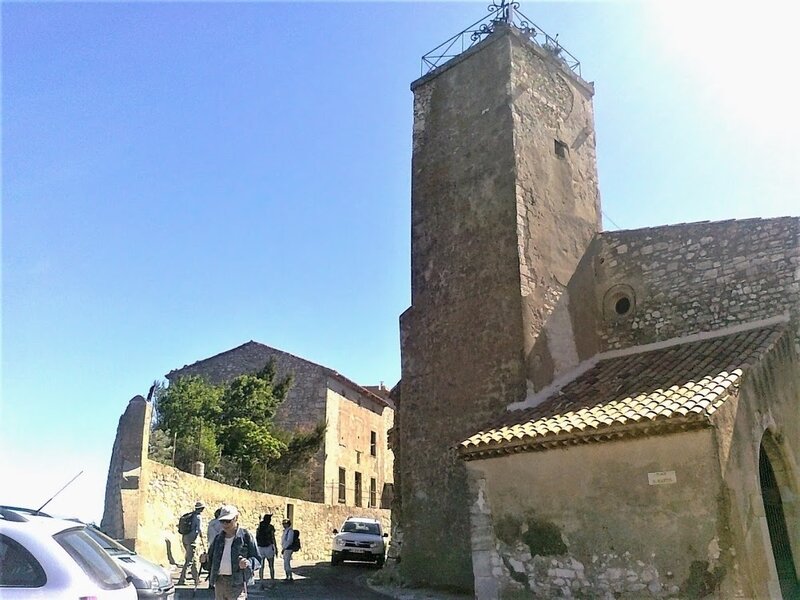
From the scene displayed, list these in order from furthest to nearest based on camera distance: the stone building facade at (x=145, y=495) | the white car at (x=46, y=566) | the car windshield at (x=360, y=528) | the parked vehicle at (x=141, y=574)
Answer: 1. the car windshield at (x=360, y=528)
2. the stone building facade at (x=145, y=495)
3. the parked vehicle at (x=141, y=574)
4. the white car at (x=46, y=566)

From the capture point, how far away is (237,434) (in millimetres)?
23922

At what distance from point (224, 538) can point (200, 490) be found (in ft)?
30.9

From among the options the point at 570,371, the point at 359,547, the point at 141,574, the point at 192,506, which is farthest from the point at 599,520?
the point at 359,547

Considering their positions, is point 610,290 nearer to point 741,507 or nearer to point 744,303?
point 744,303

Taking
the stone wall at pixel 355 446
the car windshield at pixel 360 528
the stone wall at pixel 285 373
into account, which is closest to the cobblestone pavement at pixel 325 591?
the car windshield at pixel 360 528

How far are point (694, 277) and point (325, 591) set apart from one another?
902 centimetres

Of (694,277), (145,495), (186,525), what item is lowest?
(186,525)

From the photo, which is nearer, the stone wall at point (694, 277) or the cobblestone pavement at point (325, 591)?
the cobblestone pavement at point (325, 591)

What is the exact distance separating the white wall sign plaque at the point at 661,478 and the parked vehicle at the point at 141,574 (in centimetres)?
591

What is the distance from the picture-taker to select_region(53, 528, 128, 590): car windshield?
16.0 feet

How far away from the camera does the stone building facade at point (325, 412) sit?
2900cm

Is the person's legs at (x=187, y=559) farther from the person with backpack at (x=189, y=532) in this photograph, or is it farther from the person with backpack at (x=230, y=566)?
the person with backpack at (x=230, y=566)

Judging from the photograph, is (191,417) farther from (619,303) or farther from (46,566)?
(46,566)

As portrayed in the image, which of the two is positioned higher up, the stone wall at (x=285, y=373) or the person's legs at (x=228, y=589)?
the stone wall at (x=285, y=373)
